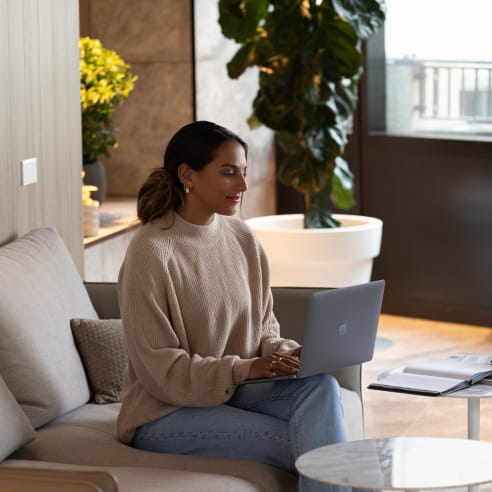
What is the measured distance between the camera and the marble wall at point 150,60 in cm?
574

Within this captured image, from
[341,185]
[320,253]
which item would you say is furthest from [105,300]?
[341,185]

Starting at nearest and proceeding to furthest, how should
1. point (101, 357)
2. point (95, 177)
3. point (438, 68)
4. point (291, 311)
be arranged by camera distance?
point (101, 357)
point (291, 311)
point (95, 177)
point (438, 68)

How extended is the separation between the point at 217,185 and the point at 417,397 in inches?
85.7

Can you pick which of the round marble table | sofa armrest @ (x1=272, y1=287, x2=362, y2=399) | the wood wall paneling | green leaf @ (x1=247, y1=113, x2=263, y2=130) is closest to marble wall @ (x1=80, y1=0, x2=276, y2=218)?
green leaf @ (x1=247, y1=113, x2=263, y2=130)

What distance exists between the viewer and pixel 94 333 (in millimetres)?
3416

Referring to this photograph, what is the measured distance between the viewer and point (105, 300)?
3746mm

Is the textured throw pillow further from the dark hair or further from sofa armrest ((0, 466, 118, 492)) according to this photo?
sofa armrest ((0, 466, 118, 492))

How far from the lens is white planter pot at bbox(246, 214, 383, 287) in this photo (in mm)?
5535

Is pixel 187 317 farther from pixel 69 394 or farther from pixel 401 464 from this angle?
pixel 401 464

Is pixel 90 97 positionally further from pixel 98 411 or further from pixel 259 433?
pixel 259 433

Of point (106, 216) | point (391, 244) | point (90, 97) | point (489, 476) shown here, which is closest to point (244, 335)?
point (489, 476)

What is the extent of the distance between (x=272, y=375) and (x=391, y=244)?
356 centimetres

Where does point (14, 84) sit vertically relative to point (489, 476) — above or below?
above

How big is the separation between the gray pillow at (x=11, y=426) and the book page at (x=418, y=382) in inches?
35.6
